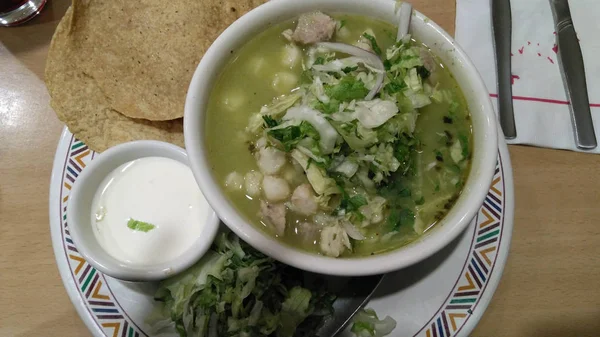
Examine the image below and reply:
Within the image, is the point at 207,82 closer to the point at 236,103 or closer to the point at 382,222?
the point at 236,103

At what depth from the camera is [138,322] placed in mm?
1666

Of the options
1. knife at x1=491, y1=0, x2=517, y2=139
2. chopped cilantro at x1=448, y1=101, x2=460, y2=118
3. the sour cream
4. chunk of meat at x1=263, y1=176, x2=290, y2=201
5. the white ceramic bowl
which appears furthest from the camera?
knife at x1=491, y1=0, x2=517, y2=139

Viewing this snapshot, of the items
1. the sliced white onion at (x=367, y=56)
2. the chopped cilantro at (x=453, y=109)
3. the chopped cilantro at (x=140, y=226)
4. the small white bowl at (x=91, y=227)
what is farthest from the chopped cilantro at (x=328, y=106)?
the chopped cilantro at (x=140, y=226)

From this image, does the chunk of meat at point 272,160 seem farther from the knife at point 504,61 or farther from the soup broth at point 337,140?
the knife at point 504,61

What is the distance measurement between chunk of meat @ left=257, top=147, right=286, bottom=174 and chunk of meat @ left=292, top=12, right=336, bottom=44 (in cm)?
42

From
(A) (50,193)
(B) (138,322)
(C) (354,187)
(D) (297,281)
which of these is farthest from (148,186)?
(C) (354,187)

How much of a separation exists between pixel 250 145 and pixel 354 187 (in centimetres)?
38

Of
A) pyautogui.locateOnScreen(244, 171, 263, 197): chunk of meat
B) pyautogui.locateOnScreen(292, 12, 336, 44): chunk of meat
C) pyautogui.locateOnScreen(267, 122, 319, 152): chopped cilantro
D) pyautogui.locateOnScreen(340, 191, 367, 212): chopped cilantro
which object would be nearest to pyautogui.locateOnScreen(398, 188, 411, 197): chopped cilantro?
pyautogui.locateOnScreen(340, 191, 367, 212): chopped cilantro

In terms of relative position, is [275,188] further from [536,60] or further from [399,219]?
[536,60]

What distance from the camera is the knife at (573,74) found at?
2051mm

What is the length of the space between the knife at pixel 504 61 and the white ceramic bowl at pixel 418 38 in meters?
0.58

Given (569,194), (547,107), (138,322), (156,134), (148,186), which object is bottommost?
(138,322)

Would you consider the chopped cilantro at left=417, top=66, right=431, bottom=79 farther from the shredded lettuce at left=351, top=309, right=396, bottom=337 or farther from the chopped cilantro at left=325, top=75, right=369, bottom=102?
the shredded lettuce at left=351, top=309, right=396, bottom=337

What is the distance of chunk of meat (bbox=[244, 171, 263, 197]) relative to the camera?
1.49 metres
